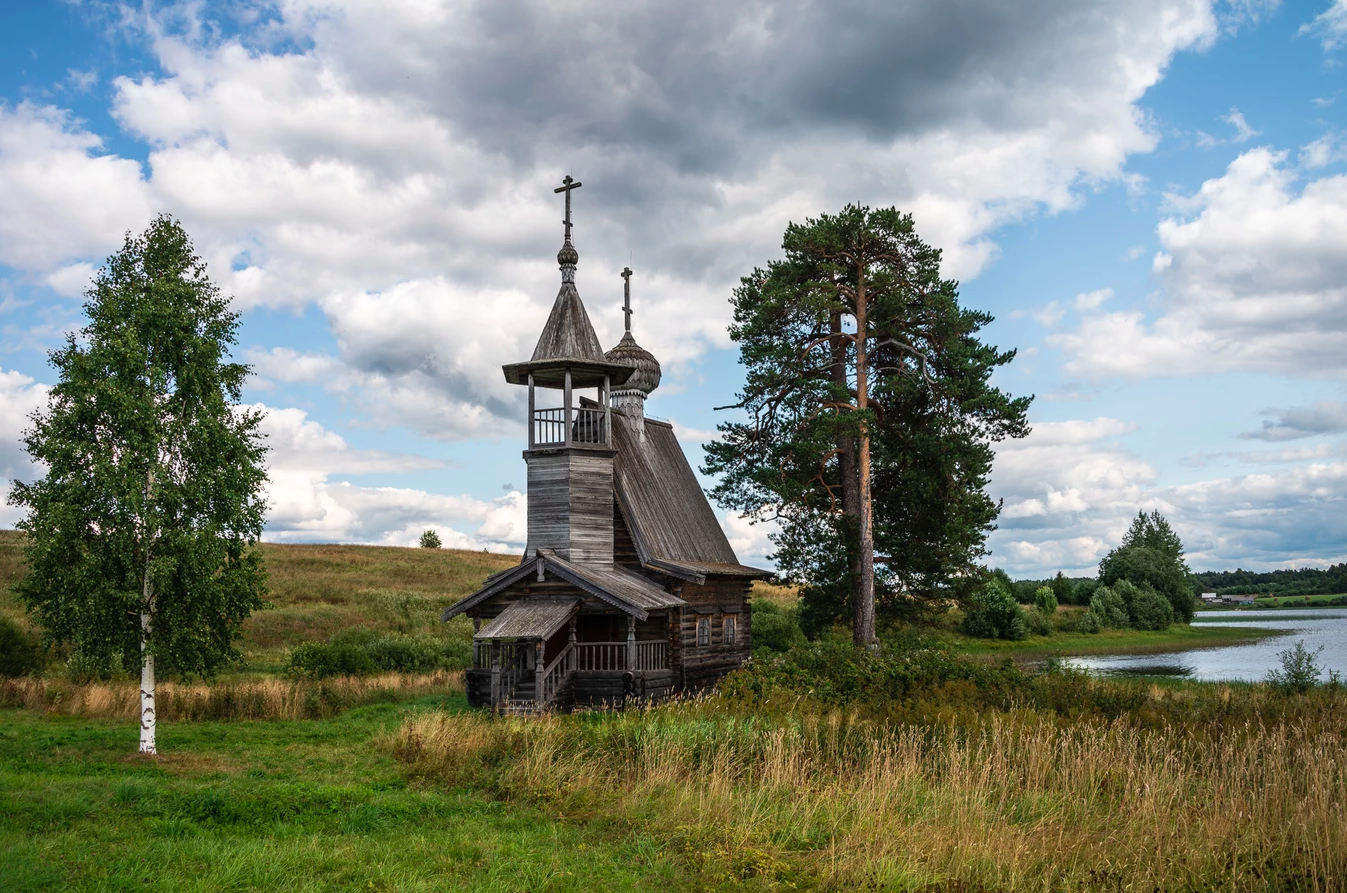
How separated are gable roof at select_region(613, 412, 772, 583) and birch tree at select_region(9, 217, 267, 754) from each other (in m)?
9.72

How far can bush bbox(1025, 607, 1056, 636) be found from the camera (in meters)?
50.5

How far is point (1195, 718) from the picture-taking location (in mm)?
15289

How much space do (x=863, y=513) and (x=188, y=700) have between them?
56.3 feet

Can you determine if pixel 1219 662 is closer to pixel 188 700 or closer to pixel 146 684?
pixel 188 700

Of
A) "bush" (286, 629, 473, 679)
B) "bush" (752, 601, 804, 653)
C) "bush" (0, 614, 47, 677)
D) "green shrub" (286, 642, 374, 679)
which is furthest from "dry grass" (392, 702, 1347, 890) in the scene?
"bush" (752, 601, 804, 653)

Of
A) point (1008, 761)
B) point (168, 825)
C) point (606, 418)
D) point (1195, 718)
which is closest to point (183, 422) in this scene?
point (168, 825)

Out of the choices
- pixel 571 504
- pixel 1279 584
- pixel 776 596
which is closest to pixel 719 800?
pixel 571 504

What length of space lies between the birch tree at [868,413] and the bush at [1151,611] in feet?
125

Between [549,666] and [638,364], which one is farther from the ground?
[638,364]

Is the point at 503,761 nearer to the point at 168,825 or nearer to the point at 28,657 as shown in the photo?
the point at 168,825

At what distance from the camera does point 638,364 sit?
28.2 m

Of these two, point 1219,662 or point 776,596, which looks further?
point 776,596

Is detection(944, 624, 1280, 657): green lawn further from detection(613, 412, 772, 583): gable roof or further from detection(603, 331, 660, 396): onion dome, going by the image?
detection(603, 331, 660, 396): onion dome

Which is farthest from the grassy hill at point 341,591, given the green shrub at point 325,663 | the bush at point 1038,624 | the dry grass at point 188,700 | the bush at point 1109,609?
the bush at point 1109,609
